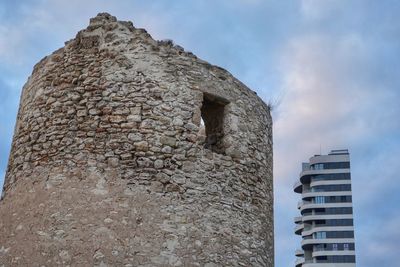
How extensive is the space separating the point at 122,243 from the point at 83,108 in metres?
1.73

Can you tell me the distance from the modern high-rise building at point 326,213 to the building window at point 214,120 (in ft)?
231

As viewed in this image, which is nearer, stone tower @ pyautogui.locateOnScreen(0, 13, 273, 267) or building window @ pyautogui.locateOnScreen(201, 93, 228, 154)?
stone tower @ pyautogui.locateOnScreen(0, 13, 273, 267)

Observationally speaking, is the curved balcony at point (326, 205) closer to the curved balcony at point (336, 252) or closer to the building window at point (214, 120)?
the curved balcony at point (336, 252)

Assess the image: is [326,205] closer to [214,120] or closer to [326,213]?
[326,213]

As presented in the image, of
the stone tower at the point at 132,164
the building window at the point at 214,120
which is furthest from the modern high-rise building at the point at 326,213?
the stone tower at the point at 132,164

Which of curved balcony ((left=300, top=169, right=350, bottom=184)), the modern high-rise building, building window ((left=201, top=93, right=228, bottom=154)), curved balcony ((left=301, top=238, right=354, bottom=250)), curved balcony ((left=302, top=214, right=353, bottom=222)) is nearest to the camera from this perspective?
building window ((left=201, top=93, right=228, bottom=154))

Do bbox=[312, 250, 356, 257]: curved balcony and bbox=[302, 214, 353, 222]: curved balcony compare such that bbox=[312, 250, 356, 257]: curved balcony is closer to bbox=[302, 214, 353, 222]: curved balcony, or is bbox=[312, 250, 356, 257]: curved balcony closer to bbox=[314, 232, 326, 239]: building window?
bbox=[314, 232, 326, 239]: building window

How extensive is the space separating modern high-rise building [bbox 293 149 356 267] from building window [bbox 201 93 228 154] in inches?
2771

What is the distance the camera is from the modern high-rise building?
75.6 metres

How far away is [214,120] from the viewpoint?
25.5ft

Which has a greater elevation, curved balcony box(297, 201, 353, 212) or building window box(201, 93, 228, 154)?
curved balcony box(297, 201, 353, 212)

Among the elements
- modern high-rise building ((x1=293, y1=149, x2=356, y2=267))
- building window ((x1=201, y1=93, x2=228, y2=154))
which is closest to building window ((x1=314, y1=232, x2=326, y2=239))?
modern high-rise building ((x1=293, y1=149, x2=356, y2=267))

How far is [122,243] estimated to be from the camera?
6.30m

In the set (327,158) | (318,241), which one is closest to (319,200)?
(318,241)
